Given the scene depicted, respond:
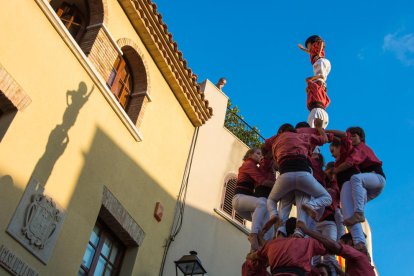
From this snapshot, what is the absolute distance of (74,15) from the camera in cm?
1138

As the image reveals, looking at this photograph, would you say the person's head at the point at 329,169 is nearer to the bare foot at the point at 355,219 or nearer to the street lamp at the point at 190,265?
the bare foot at the point at 355,219

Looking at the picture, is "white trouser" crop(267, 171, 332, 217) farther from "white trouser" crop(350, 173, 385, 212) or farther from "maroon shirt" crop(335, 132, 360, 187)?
"maroon shirt" crop(335, 132, 360, 187)

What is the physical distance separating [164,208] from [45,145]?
11.7ft

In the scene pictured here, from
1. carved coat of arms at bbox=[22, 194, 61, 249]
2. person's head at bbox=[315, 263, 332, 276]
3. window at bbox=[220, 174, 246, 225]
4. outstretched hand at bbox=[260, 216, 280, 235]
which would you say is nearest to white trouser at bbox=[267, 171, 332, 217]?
outstretched hand at bbox=[260, 216, 280, 235]

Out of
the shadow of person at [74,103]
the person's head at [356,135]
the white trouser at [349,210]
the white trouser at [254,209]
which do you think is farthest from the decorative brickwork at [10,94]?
the person's head at [356,135]

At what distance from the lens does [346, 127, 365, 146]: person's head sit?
9172 mm

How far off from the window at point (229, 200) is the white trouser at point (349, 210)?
18.1 ft

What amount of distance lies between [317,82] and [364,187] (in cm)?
342

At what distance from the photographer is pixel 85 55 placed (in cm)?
1059

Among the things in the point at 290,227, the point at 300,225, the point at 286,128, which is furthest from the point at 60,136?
the point at 300,225

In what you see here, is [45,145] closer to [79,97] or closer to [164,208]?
[79,97]

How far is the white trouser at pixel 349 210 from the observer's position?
8070mm

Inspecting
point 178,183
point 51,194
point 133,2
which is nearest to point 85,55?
point 133,2

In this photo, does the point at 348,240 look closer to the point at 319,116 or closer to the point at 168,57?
the point at 319,116
